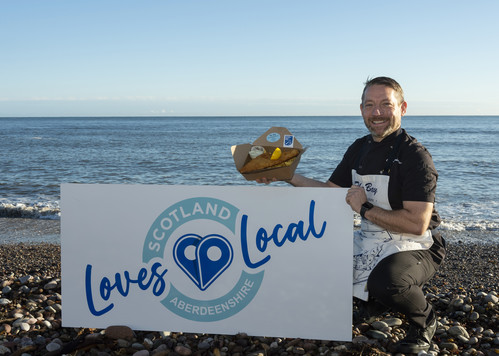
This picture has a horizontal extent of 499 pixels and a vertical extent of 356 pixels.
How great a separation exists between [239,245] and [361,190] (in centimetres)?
85

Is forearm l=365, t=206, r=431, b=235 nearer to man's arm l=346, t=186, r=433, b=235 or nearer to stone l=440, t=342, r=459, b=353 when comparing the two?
man's arm l=346, t=186, r=433, b=235

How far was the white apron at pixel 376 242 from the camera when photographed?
10.5 ft

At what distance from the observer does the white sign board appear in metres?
3.07

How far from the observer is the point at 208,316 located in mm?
3123

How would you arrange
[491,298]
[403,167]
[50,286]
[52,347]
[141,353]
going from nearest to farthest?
[141,353], [52,347], [403,167], [491,298], [50,286]

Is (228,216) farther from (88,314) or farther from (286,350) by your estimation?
(88,314)

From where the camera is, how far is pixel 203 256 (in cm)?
310

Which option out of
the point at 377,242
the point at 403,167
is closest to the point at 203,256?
the point at 377,242

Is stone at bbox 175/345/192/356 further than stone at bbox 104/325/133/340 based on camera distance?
No

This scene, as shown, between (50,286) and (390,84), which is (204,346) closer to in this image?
(50,286)

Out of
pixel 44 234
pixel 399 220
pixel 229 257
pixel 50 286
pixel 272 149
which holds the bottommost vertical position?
pixel 44 234

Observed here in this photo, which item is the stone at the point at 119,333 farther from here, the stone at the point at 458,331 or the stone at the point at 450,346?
the stone at the point at 458,331

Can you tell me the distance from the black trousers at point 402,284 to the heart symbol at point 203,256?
96 cm

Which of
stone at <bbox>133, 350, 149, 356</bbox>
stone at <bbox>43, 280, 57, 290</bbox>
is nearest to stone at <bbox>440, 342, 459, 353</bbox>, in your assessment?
stone at <bbox>133, 350, 149, 356</bbox>
